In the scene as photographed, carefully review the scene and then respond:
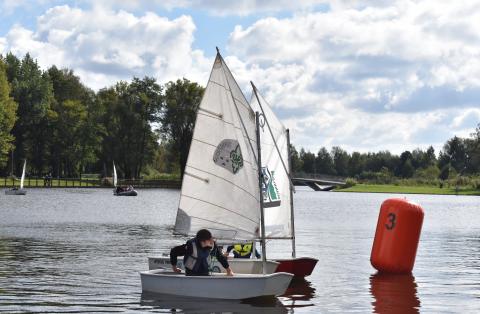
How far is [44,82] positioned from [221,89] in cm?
13982

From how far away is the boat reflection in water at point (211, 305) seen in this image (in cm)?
2519

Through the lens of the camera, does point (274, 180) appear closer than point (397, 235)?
Yes

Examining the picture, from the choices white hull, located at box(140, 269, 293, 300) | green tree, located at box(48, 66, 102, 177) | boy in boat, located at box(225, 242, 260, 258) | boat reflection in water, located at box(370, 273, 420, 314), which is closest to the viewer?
white hull, located at box(140, 269, 293, 300)

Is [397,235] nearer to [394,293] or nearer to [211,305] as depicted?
[394,293]

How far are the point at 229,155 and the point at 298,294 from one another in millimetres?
5402

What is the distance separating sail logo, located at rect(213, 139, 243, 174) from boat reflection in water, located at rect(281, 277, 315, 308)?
4.52 meters

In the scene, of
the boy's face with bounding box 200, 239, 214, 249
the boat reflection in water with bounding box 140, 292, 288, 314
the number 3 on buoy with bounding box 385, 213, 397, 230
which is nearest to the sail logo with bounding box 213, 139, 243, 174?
the boy's face with bounding box 200, 239, 214, 249

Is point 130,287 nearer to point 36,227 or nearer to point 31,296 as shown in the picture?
point 31,296

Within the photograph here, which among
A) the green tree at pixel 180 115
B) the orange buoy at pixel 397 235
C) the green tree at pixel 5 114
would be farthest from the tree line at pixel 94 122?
the orange buoy at pixel 397 235

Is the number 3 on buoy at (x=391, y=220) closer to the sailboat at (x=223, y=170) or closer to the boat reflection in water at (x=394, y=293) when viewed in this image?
the boat reflection in water at (x=394, y=293)

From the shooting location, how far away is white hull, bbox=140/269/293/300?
25.4 m

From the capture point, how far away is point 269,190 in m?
30.0

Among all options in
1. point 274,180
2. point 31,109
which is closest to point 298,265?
point 274,180

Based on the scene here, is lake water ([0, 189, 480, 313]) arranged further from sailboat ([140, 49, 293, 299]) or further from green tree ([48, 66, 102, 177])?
green tree ([48, 66, 102, 177])
